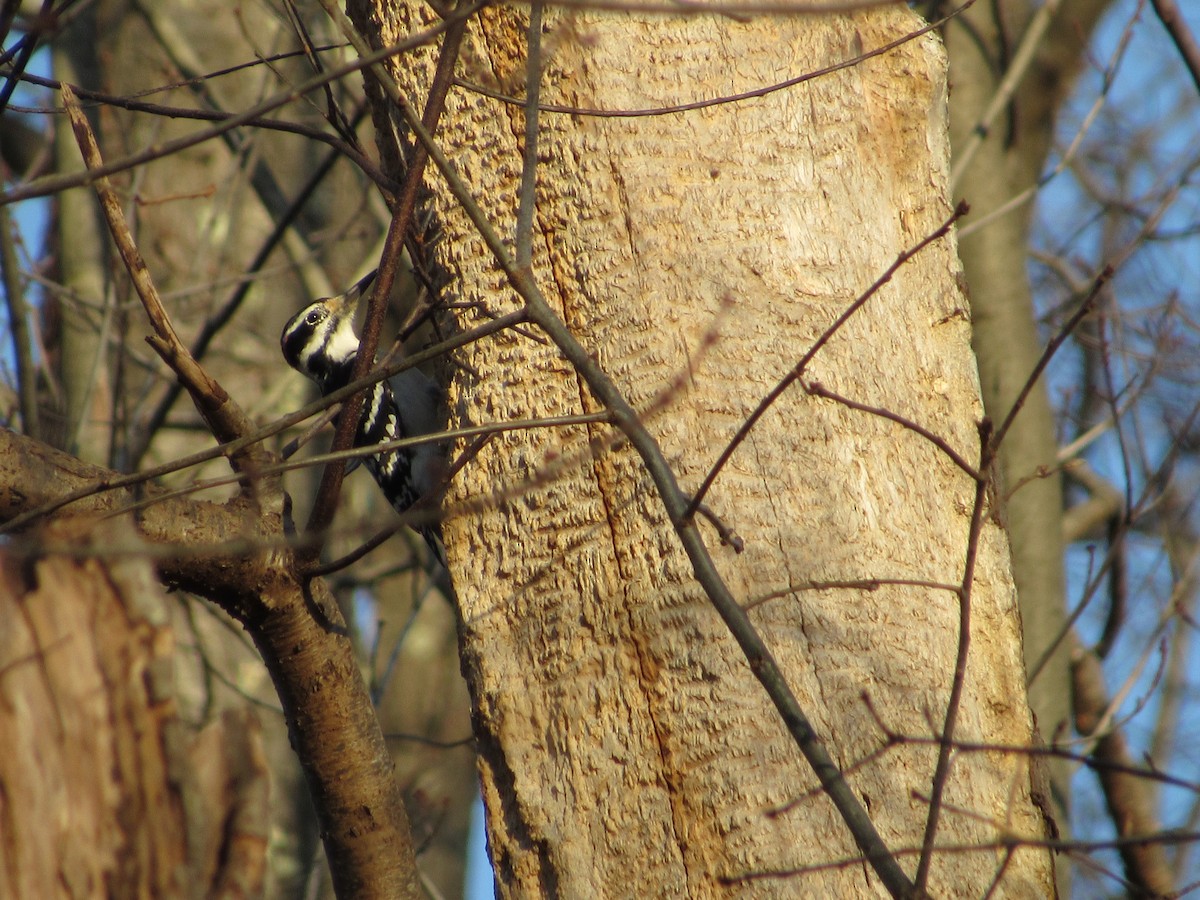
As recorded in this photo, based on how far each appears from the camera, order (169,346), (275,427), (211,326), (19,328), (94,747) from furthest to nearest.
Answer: (211,326)
(19,328)
(169,346)
(275,427)
(94,747)

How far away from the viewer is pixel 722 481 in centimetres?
241

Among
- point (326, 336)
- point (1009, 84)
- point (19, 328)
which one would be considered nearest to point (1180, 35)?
point (1009, 84)

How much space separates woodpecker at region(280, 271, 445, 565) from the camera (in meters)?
4.80

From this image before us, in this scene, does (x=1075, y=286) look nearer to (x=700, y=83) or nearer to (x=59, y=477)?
(x=700, y=83)

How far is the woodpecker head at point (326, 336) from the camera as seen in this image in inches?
203

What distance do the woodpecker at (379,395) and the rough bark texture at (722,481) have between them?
1903 mm

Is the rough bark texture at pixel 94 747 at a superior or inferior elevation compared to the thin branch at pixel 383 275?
inferior

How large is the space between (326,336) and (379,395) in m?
0.46

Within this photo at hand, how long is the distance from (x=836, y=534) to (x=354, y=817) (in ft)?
3.60

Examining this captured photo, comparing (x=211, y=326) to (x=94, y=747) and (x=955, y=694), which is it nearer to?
(x=94, y=747)

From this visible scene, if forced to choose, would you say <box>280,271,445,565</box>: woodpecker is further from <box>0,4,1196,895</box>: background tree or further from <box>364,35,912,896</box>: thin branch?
<box>364,35,912,896</box>: thin branch

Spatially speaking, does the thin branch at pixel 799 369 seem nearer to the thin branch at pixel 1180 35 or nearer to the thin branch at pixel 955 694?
the thin branch at pixel 955 694

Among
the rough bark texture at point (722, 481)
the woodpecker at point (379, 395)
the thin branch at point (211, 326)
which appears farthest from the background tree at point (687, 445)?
the thin branch at point (211, 326)

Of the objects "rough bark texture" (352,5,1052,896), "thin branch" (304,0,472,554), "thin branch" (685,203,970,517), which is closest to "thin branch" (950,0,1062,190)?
Answer: "rough bark texture" (352,5,1052,896)
